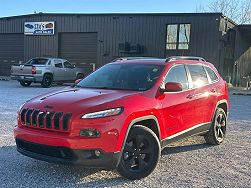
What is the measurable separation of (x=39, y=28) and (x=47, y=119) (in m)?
26.4

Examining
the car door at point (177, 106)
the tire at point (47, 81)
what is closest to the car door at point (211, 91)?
the car door at point (177, 106)

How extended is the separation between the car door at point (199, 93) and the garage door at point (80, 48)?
858 inches

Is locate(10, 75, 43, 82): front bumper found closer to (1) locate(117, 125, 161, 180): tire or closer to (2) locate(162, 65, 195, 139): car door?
(2) locate(162, 65, 195, 139): car door

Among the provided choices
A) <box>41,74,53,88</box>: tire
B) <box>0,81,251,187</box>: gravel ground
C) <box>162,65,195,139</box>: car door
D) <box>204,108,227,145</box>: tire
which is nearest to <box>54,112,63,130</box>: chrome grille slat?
<box>0,81,251,187</box>: gravel ground

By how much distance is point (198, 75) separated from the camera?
6918 mm

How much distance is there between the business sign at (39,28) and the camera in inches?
1155

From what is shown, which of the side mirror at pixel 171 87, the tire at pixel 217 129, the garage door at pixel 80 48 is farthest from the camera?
the garage door at pixel 80 48

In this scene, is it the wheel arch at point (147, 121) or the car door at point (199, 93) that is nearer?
the wheel arch at point (147, 121)

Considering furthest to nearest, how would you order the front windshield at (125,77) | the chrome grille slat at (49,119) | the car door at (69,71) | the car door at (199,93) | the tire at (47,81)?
the car door at (69,71)
the tire at (47,81)
the car door at (199,93)
the front windshield at (125,77)
the chrome grille slat at (49,119)

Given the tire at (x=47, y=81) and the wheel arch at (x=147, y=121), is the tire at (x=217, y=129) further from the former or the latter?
the tire at (x=47, y=81)

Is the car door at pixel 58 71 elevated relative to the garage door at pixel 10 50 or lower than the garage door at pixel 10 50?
lower

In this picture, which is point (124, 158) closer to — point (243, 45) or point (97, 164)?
point (97, 164)

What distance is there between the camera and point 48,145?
4703 millimetres

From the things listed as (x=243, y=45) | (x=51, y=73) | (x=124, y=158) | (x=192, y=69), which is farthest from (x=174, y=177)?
(x=243, y=45)
